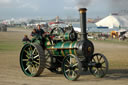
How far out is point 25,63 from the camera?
859 centimetres

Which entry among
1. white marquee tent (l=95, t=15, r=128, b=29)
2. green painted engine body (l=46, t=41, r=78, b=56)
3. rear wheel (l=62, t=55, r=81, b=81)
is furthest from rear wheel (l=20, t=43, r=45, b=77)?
white marquee tent (l=95, t=15, r=128, b=29)

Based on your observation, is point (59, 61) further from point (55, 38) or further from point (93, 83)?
point (93, 83)

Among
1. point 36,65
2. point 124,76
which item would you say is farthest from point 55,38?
point 124,76

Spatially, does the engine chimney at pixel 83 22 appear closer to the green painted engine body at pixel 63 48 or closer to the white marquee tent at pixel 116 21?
the green painted engine body at pixel 63 48

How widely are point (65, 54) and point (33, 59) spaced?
1077 millimetres

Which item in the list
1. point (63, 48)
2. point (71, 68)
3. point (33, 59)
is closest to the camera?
point (71, 68)

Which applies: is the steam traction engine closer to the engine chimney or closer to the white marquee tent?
the engine chimney

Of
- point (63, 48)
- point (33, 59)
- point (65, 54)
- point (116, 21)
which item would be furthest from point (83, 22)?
point (116, 21)

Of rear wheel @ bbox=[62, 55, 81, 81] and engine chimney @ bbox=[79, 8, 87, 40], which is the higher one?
engine chimney @ bbox=[79, 8, 87, 40]

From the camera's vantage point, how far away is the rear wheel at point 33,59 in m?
7.78

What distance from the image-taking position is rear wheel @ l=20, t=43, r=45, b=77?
7.78 metres

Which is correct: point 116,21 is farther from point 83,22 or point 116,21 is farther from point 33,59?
point 83,22

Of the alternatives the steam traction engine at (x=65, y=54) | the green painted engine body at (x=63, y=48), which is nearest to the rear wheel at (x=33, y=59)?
the steam traction engine at (x=65, y=54)

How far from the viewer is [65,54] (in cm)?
789
